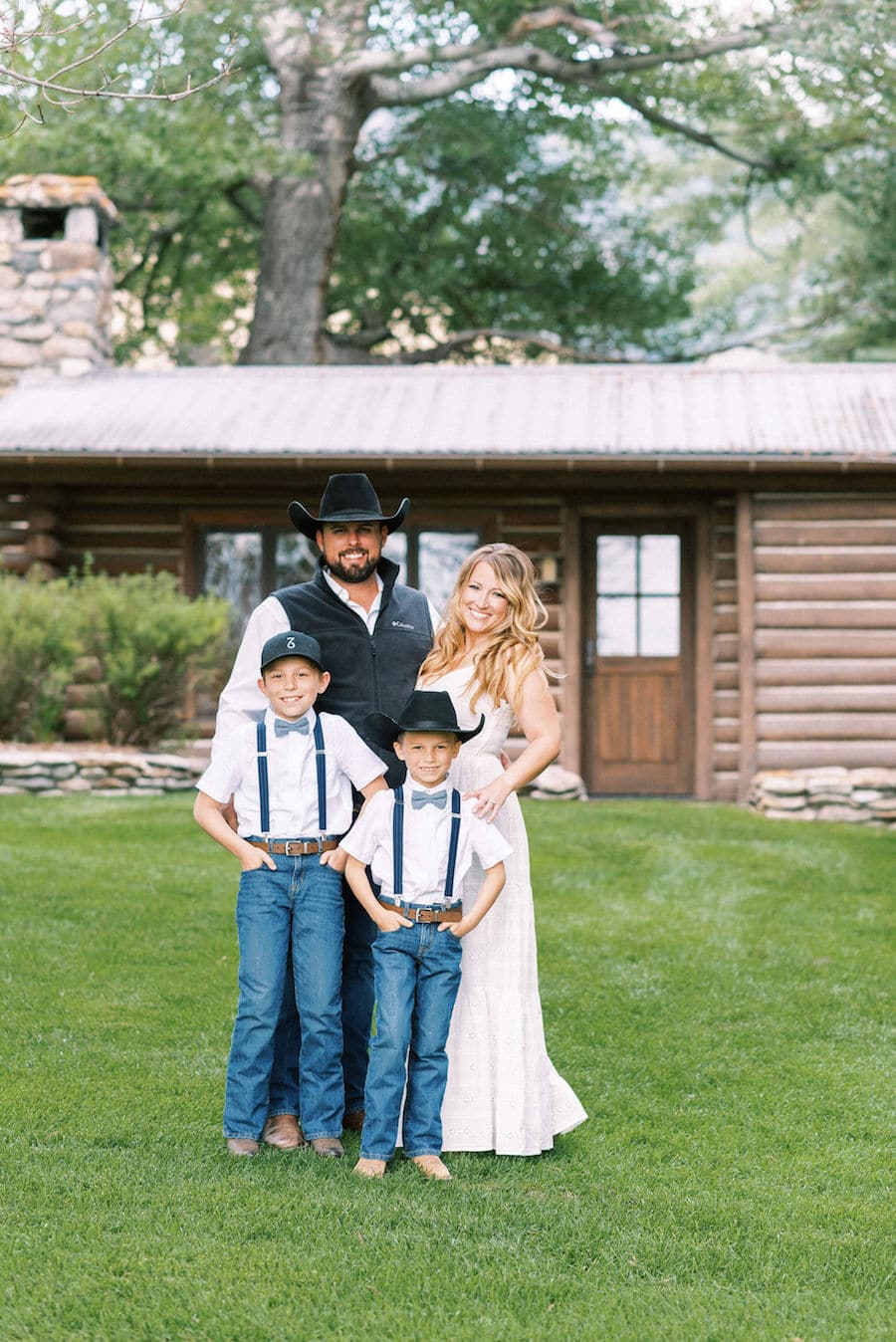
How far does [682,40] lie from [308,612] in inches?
605

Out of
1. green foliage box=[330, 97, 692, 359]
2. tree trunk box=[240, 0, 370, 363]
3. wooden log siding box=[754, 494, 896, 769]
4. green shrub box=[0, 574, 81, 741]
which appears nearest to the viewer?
green shrub box=[0, 574, 81, 741]

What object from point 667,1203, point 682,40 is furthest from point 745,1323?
point 682,40

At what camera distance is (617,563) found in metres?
12.2

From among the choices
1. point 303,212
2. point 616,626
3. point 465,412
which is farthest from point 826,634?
point 303,212

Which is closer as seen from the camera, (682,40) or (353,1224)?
(353,1224)

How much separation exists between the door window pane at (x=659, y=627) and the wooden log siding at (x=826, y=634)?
76 centimetres

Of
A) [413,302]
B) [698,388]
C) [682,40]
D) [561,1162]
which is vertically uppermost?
[682,40]

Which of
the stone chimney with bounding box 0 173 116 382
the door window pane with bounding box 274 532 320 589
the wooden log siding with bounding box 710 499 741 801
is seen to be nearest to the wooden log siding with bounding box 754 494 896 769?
the wooden log siding with bounding box 710 499 741 801

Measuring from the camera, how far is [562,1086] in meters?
4.09

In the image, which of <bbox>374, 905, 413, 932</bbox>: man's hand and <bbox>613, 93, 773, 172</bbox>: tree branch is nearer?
<bbox>374, 905, 413, 932</bbox>: man's hand

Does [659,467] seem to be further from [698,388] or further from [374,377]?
[374,377]

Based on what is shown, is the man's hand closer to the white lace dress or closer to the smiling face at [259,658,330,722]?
the white lace dress

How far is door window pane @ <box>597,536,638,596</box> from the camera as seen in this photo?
479 inches

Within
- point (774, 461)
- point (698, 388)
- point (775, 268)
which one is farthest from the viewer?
point (775, 268)
